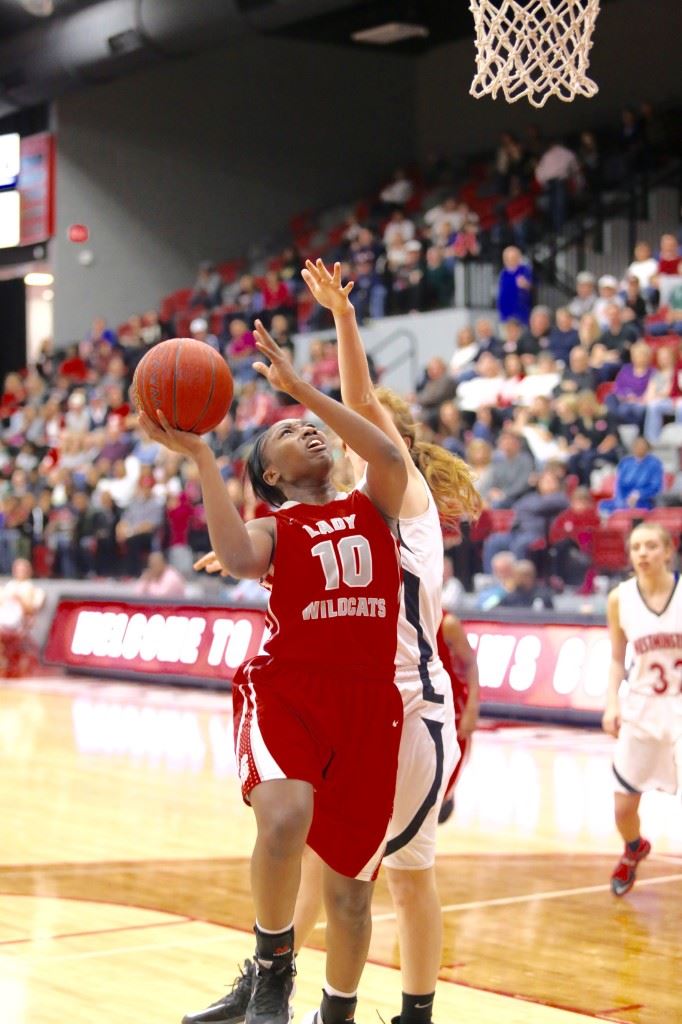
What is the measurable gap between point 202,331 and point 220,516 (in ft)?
57.2

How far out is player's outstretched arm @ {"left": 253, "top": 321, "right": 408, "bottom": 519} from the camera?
3645mm

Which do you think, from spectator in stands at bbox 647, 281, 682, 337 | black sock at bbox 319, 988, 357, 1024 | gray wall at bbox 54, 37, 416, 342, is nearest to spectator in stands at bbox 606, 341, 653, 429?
spectator in stands at bbox 647, 281, 682, 337

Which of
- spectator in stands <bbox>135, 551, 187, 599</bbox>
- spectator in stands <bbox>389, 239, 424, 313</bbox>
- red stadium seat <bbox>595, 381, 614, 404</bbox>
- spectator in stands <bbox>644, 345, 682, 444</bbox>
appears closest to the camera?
spectator in stands <bbox>644, 345, 682, 444</bbox>

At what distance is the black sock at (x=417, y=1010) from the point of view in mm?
3863

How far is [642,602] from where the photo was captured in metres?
6.12

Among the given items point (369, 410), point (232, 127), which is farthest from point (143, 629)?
point (232, 127)

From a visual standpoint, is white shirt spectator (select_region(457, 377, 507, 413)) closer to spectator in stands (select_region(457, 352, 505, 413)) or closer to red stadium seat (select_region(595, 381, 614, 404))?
spectator in stands (select_region(457, 352, 505, 413))

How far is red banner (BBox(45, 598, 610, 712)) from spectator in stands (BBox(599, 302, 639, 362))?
367cm

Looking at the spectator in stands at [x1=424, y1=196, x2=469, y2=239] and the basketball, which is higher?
the spectator in stands at [x1=424, y1=196, x2=469, y2=239]

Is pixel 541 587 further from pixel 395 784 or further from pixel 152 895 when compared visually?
pixel 395 784

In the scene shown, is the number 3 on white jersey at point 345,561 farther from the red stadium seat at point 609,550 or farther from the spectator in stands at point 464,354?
the spectator in stands at point 464,354

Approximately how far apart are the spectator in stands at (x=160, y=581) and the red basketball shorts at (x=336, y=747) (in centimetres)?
1069

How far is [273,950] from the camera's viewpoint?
3584mm

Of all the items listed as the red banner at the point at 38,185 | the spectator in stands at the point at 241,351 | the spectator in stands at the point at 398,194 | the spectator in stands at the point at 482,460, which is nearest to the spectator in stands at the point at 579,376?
the spectator in stands at the point at 482,460
